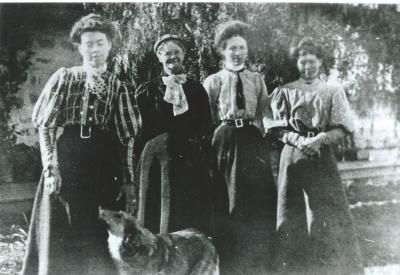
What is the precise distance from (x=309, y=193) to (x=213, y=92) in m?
1.01

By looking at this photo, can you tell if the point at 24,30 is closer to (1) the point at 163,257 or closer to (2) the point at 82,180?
(2) the point at 82,180

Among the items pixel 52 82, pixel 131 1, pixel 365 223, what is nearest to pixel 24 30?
pixel 52 82

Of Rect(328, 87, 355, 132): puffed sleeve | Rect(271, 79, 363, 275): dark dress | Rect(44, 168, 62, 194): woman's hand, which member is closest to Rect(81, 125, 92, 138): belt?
Rect(44, 168, 62, 194): woman's hand

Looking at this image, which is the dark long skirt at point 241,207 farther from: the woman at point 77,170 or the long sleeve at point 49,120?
the long sleeve at point 49,120

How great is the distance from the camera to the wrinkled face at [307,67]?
3168 millimetres

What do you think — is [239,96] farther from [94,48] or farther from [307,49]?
[94,48]

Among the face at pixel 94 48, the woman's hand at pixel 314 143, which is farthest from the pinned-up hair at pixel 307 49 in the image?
the face at pixel 94 48

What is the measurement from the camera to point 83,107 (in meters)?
2.90

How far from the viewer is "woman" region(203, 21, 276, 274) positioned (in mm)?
3064

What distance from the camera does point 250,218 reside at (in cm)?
308

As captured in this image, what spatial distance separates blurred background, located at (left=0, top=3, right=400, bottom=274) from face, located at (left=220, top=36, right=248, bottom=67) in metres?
0.06

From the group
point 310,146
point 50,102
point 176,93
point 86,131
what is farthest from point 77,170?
point 310,146

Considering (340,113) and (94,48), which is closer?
(94,48)

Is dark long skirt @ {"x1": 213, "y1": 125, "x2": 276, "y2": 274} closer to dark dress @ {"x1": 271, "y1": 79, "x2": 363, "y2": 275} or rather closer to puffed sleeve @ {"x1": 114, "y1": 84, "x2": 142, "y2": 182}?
dark dress @ {"x1": 271, "y1": 79, "x2": 363, "y2": 275}
